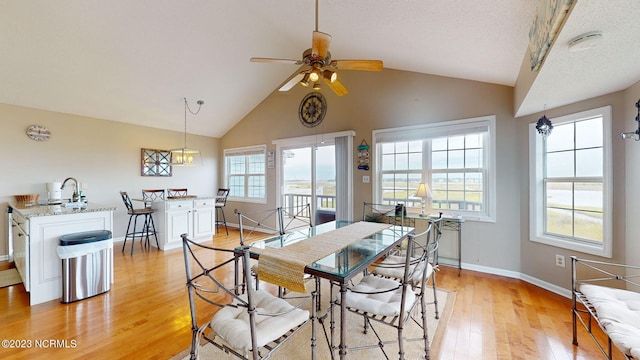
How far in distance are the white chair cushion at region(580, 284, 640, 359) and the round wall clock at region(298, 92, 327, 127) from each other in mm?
4111

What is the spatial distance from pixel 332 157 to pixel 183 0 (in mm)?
3127

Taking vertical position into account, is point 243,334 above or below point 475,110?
below

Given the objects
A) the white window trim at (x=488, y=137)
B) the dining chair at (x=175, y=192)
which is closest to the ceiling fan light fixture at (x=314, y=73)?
the white window trim at (x=488, y=137)

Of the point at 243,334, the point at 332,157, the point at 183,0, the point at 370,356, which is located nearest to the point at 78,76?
the point at 183,0

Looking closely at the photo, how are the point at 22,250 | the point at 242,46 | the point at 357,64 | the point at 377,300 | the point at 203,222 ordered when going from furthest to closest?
1. the point at 203,222
2. the point at 242,46
3. the point at 22,250
4. the point at 357,64
5. the point at 377,300

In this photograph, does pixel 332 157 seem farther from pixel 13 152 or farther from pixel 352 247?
pixel 13 152

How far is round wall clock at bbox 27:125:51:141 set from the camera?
4.05 meters

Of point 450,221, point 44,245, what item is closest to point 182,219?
point 44,245

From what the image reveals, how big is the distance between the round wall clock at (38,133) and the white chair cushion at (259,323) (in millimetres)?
4931

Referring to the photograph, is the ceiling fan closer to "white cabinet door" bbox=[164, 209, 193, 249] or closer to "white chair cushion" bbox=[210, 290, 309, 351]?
"white chair cushion" bbox=[210, 290, 309, 351]

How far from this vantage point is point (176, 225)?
4461 millimetres

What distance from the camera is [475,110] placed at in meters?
3.43

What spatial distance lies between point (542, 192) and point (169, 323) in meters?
4.15

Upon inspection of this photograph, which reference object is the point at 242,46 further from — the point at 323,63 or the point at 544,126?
the point at 544,126
